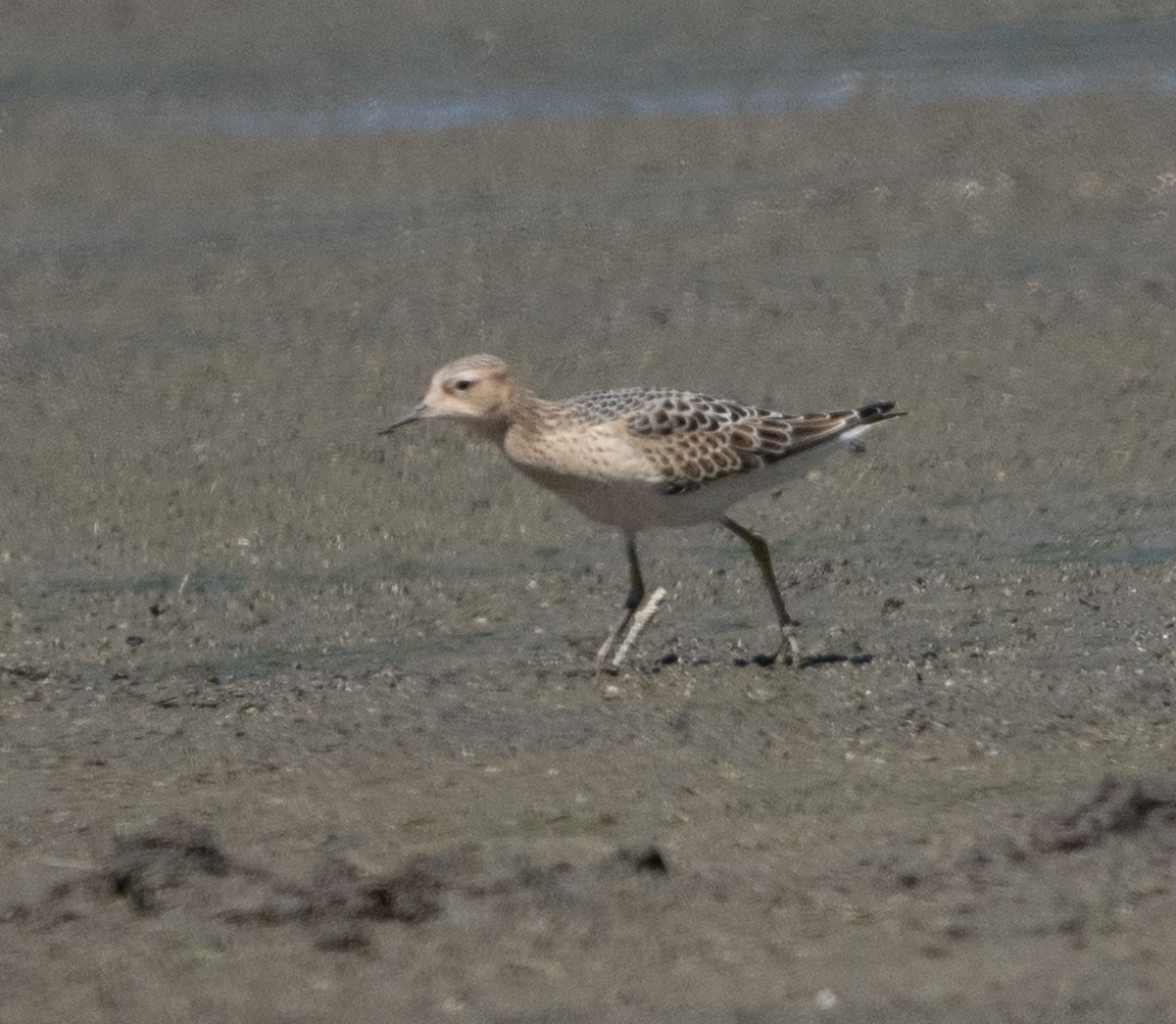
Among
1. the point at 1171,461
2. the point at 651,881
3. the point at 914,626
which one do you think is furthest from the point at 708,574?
the point at 651,881

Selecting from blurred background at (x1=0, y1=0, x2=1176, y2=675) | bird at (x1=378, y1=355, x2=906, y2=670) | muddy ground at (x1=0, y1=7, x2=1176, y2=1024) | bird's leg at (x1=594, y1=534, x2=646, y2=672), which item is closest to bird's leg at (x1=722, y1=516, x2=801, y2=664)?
bird at (x1=378, y1=355, x2=906, y2=670)

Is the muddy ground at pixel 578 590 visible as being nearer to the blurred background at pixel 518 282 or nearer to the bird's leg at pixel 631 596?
the blurred background at pixel 518 282

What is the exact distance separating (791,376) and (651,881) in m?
6.22

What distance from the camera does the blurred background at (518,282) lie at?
32.1 ft

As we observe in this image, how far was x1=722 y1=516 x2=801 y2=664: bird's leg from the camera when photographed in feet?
27.3

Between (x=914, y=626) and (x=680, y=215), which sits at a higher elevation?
(x=680, y=215)

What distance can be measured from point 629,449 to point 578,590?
1.18m

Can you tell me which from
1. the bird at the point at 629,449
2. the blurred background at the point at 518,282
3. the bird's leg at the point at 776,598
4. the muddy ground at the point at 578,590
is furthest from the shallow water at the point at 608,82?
the bird's leg at the point at 776,598

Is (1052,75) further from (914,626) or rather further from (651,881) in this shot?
(651,881)

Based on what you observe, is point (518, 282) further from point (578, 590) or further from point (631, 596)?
point (631, 596)

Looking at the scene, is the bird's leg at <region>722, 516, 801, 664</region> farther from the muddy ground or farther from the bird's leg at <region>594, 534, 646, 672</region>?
the bird's leg at <region>594, 534, 646, 672</region>

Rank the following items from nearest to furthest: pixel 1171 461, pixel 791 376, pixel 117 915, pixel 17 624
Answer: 1. pixel 117 915
2. pixel 17 624
3. pixel 1171 461
4. pixel 791 376

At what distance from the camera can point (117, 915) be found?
6.08 metres

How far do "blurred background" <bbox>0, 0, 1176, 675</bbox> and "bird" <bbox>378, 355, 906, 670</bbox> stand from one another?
2.00ft
